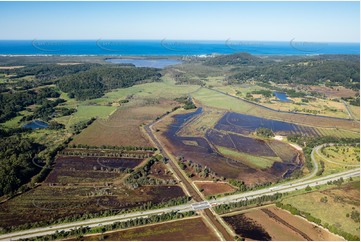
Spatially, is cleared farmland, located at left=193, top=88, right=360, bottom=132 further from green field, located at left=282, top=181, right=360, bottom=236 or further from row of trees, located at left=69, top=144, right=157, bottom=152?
row of trees, located at left=69, top=144, right=157, bottom=152

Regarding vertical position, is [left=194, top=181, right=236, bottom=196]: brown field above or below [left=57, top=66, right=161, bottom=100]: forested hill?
below

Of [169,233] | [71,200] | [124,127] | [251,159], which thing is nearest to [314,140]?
[251,159]

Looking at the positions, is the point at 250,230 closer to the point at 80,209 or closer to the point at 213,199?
the point at 213,199

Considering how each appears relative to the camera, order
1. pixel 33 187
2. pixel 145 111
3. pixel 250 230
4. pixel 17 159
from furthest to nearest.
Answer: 1. pixel 145 111
2. pixel 17 159
3. pixel 33 187
4. pixel 250 230

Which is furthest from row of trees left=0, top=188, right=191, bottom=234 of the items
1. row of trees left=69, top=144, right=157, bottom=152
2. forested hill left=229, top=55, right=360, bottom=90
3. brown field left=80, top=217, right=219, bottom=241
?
forested hill left=229, top=55, right=360, bottom=90

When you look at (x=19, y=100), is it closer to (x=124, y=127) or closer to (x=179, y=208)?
(x=124, y=127)

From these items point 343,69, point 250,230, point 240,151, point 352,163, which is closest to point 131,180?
point 250,230
